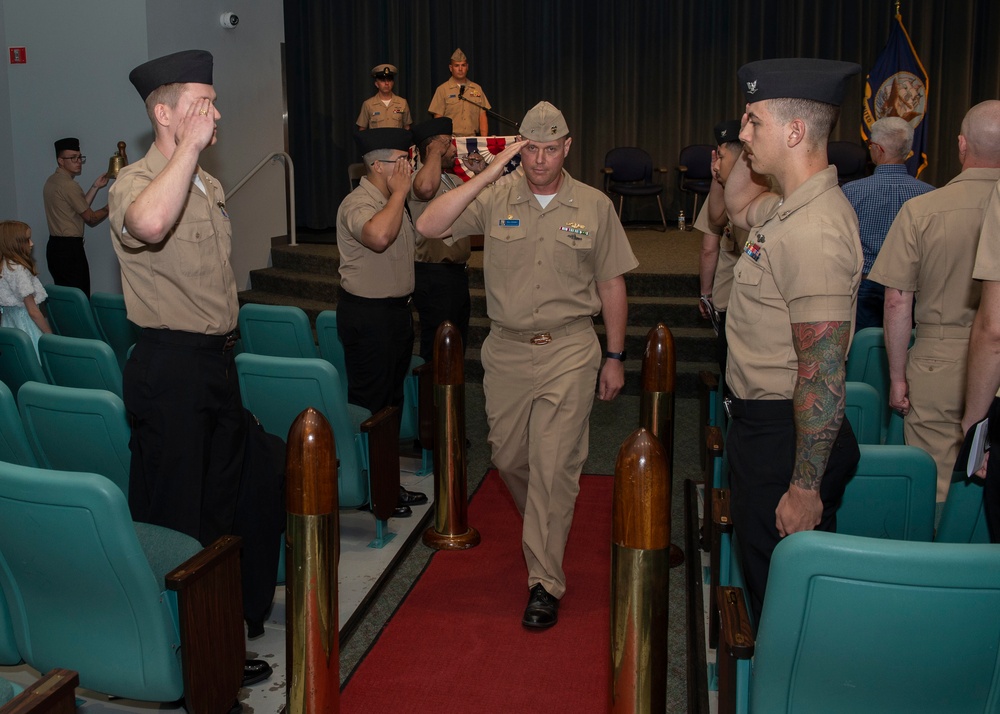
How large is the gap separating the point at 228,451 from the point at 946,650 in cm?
188

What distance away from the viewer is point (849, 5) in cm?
1041

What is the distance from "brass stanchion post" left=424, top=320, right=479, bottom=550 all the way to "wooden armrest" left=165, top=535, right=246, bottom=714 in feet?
5.05

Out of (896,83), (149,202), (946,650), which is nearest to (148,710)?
(149,202)

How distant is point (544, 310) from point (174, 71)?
135 cm

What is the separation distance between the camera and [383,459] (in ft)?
11.9

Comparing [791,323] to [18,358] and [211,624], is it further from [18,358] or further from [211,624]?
[18,358]

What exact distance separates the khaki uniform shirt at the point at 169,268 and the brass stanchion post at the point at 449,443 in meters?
1.26

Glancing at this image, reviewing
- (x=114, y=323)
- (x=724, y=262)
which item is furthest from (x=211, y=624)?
(x=114, y=323)

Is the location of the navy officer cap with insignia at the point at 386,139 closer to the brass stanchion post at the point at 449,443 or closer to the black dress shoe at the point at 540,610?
the brass stanchion post at the point at 449,443

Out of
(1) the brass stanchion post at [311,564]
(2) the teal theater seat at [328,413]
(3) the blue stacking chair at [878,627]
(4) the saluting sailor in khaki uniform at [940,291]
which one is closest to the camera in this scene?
(3) the blue stacking chair at [878,627]

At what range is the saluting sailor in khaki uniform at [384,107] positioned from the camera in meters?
9.93

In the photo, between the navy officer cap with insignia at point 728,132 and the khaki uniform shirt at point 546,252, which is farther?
the navy officer cap with insignia at point 728,132

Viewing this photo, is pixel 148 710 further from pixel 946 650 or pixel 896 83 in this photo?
pixel 896 83

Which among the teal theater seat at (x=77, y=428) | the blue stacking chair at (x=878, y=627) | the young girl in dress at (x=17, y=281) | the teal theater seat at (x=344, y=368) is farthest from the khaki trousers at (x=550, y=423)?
the young girl in dress at (x=17, y=281)
